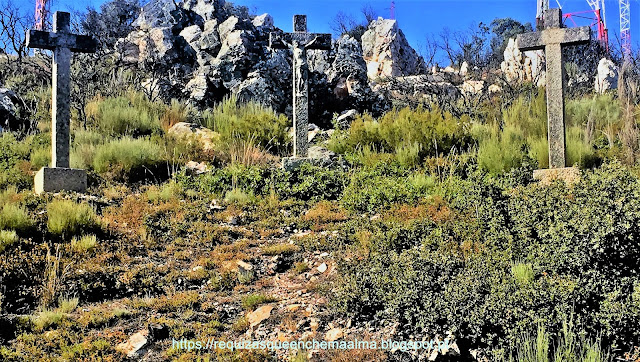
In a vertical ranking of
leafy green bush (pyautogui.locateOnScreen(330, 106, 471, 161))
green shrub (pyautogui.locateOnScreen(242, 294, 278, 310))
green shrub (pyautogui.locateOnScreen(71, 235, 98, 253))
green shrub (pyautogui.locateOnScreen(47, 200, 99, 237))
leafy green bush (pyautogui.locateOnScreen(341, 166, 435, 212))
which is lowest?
green shrub (pyautogui.locateOnScreen(242, 294, 278, 310))

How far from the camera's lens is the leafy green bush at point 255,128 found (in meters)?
11.1

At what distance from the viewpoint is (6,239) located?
5488 mm

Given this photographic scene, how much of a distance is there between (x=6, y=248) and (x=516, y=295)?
16.2 ft

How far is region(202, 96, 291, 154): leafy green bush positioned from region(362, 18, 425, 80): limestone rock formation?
24092mm

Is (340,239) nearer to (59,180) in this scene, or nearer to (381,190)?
(381,190)

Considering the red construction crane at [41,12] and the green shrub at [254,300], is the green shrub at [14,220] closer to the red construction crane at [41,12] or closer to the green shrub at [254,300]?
the green shrub at [254,300]

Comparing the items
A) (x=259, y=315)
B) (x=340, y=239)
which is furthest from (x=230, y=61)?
(x=259, y=315)

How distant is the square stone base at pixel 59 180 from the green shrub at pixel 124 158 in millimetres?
944

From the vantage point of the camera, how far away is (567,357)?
3006 millimetres

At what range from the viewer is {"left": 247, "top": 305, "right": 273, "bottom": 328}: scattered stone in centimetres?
416

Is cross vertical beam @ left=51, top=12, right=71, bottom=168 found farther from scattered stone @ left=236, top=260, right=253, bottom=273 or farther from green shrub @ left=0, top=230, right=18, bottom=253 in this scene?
scattered stone @ left=236, top=260, right=253, bottom=273

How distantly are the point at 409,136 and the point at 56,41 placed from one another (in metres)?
6.14

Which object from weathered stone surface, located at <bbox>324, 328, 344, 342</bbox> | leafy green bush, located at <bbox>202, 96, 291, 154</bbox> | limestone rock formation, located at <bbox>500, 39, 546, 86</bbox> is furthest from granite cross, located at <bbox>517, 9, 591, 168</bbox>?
limestone rock formation, located at <bbox>500, 39, 546, 86</bbox>

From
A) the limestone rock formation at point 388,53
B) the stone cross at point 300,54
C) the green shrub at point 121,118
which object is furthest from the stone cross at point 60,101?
the limestone rock formation at point 388,53
